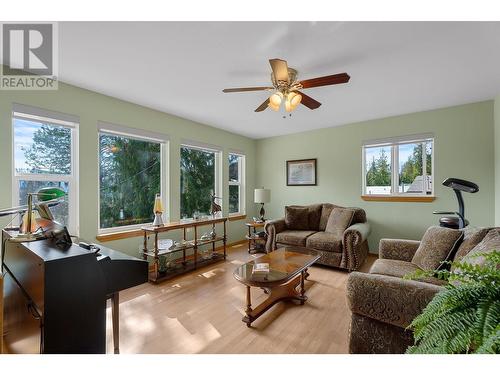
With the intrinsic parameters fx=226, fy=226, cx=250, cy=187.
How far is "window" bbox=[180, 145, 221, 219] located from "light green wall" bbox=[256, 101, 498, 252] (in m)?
1.30

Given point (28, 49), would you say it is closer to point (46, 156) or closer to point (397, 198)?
point (46, 156)

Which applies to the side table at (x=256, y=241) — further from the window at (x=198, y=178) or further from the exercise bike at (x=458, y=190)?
the exercise bike at (x=458, y=190)

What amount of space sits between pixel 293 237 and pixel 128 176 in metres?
2.60

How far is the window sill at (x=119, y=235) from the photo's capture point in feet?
9.14

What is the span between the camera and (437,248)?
1.93 meters

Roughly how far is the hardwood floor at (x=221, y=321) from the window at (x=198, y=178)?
149 cm

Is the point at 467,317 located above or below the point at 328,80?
below

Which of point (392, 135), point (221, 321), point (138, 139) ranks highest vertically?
point (392, 135)

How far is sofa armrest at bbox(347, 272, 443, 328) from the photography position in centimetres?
130

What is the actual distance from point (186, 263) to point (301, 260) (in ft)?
5.86

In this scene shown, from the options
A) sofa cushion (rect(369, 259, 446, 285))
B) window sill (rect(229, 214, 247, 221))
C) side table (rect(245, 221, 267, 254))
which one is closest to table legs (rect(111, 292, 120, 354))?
sofa cushion (rect(369, 259, 446, 285))

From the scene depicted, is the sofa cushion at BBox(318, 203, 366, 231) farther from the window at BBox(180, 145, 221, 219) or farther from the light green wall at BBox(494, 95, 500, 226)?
the window at BBox(180, 145, 221, 219)

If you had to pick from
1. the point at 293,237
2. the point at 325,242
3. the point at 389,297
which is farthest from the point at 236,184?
the point at 389,297

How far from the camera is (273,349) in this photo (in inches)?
63.7
